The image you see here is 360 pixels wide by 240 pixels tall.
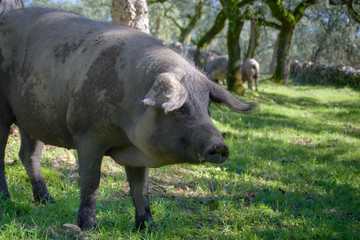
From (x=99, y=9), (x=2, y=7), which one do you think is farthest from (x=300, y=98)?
(x=99, y=9)

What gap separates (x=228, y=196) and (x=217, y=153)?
2.63 metres

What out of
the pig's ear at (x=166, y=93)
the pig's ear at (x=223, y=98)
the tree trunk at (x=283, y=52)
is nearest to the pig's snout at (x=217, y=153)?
the pig's ear at (x=166, y=93)

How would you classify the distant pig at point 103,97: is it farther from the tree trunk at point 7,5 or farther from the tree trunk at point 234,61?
the tree trunk at point 234,61

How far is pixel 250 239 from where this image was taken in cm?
382

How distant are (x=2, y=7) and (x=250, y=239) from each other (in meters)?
4.51

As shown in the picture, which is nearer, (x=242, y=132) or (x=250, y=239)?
(x=250, y=239)

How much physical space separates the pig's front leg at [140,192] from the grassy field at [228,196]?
13 centimetres

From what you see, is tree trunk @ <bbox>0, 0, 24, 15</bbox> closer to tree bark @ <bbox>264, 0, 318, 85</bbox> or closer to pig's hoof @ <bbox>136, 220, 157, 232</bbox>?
pig's hoof @ <bbox>136, 220, 157, 232</bbox>

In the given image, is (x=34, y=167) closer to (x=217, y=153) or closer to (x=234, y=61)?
(x=217, y=153)

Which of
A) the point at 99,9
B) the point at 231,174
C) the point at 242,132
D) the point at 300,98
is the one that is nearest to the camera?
the point at 231,174

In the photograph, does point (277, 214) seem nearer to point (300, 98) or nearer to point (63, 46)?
point (63, 46)

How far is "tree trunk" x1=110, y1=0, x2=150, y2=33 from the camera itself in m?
6.98

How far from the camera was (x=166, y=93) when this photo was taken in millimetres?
2703

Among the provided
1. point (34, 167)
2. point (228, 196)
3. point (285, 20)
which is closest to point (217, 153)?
point (228, 196)
